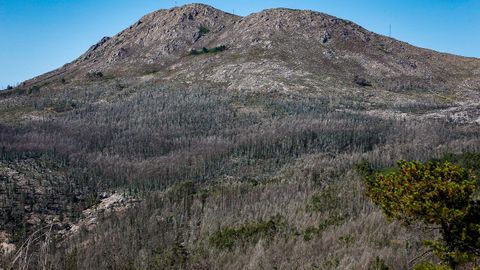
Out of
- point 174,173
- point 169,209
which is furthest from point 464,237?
point 174,173

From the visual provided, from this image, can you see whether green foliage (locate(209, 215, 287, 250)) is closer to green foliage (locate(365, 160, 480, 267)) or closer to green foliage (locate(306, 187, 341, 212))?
green foliage (locate(306, 187, 341, 212))

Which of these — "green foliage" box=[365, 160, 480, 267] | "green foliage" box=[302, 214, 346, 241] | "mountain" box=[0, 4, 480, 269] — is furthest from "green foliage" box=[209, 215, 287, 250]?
"green foliage" box=[365, 160, 480, 267]

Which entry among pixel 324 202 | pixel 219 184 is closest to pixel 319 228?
pixel 324 202

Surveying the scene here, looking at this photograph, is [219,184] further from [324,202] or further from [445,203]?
[445,203]

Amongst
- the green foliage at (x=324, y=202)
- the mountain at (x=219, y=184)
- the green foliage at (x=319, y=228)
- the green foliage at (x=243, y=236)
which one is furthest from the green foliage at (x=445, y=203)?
the green foliage at (x=324, y=202)

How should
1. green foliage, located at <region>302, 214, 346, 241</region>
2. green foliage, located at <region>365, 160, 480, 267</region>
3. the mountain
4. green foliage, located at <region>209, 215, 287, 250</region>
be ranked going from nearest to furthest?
green foliage, located at <region>365, 160, 480, 267</region> → the mountain → green foliage, located at <region>209, 215, 287, 250</region> → green foliage, located at <region>302, 214, 346, 241</region>

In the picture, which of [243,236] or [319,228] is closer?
[243,236]

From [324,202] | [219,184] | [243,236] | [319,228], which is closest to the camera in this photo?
[243,236]

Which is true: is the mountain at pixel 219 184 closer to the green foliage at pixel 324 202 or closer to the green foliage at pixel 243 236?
the green foliage at pixel 243 236

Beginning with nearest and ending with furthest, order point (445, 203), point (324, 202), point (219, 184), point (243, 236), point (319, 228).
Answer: point (445, 203), point (243, 236), point (319, 228), point (324, 202), point (219, 184)
